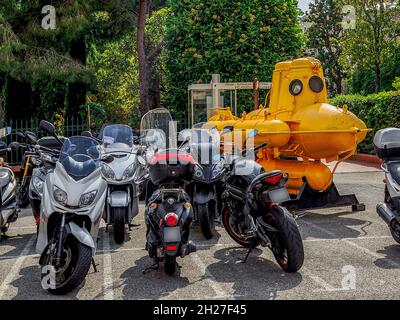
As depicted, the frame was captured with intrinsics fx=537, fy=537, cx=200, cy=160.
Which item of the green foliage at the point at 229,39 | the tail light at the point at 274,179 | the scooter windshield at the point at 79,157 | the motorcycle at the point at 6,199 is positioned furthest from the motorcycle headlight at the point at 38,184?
the green foliage at the point at 229,39

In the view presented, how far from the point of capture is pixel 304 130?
8328 millimetres

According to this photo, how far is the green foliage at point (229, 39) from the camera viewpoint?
17.6 m

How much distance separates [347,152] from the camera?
8477mm

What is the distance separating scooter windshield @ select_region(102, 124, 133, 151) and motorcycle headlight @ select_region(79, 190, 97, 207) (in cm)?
240

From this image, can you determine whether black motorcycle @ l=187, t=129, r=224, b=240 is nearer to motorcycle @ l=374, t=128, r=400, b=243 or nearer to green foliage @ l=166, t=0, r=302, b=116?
motorcycle @ l=374, t=128, r=400, b=243

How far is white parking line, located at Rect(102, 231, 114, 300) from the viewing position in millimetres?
4660

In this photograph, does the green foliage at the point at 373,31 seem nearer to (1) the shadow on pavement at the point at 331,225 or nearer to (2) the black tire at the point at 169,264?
(1) the shadow on pavement at the point at 331,225

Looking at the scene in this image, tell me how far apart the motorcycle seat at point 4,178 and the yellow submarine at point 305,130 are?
3.74 m

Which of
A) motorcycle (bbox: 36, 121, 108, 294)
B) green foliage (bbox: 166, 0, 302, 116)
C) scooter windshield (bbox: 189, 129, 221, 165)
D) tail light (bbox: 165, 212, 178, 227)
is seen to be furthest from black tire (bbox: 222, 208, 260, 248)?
green foliage (bbox: 166, 0, 302, 116)

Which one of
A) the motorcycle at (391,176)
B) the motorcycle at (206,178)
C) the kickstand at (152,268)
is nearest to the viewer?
the kickstand at (152,268)

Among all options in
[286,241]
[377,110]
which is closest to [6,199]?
[286,241]

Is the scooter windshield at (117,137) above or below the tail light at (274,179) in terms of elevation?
above
